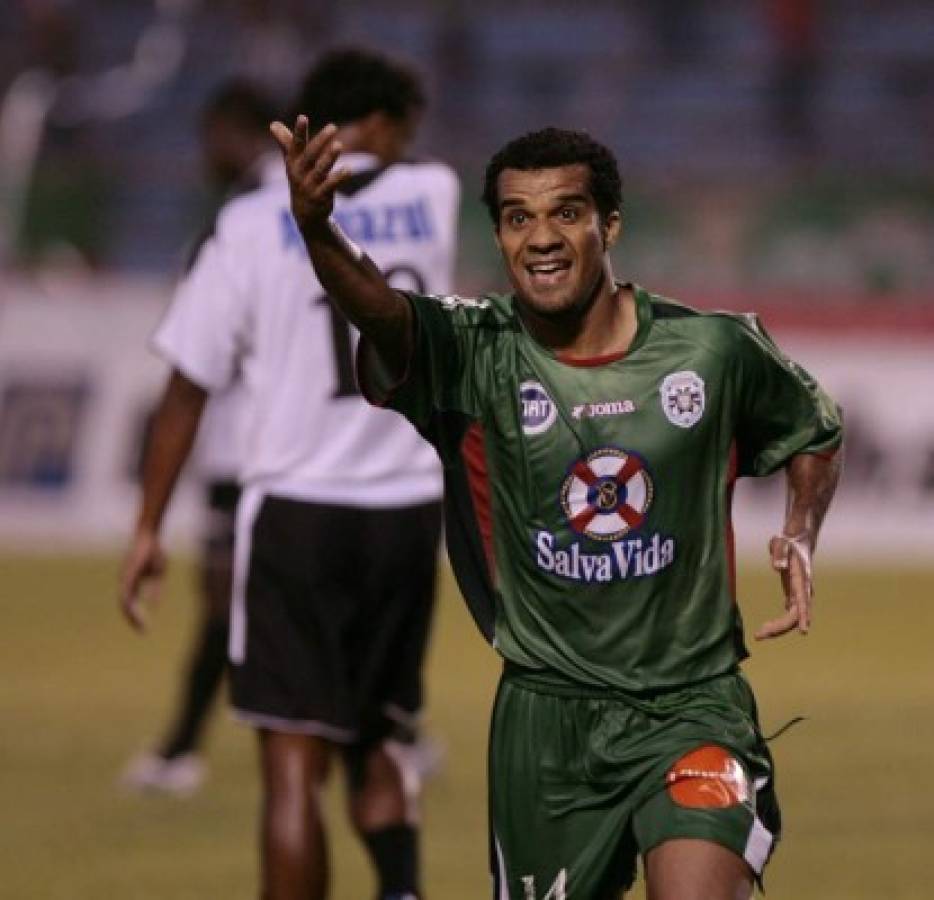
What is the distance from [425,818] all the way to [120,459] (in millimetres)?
8467

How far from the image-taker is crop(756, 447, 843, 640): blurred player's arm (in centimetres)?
518

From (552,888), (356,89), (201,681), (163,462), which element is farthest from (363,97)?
→ (201,681)

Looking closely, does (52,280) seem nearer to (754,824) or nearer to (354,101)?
(354,101)

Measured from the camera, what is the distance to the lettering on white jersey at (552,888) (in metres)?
5.26

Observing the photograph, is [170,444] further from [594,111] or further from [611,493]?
[594,111]

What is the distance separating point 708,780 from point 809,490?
2.33 feet

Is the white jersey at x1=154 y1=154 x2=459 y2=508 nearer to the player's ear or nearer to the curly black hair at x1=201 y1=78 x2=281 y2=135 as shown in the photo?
the player's ear

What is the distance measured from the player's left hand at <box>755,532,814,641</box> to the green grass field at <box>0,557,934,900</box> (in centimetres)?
278

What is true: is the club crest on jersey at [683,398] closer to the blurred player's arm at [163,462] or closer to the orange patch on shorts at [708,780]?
the orange patch on shorts at [708,780]

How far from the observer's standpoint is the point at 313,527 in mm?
7016

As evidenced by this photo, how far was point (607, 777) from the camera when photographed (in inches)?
206

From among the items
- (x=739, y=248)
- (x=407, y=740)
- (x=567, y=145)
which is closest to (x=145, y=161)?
(x=739, y=248)

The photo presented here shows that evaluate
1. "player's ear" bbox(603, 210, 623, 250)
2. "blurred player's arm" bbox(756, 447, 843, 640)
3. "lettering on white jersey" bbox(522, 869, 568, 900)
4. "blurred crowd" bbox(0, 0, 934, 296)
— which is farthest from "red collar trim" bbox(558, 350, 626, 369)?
"blurred crowd" bbox(0, 0, 934, 296)

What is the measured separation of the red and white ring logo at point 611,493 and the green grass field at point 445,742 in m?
2.84
